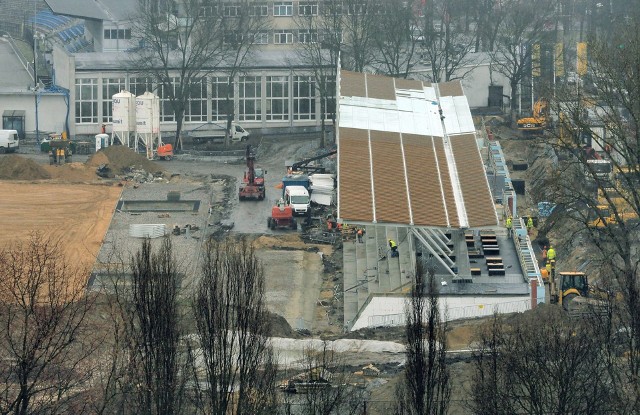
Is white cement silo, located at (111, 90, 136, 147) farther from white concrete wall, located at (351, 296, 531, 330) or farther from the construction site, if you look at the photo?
white concrete wall, located at (351, 296, 531, 330)

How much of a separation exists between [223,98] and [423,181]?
35.7 meters

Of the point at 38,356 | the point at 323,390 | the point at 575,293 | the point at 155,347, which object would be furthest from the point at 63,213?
the point at 323,390

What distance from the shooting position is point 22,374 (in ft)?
141

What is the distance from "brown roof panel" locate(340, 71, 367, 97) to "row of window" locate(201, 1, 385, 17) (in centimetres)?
1855

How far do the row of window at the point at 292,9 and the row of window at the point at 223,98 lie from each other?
5247 mm

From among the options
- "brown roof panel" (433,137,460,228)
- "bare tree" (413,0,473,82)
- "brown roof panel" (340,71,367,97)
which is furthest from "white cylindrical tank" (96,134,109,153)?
"brown roof panel" (433,137,460,228)

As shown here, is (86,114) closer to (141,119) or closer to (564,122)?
(141,119)

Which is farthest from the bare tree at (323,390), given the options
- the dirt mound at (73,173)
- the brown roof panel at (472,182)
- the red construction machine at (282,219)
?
the dirt mound at (73,173)

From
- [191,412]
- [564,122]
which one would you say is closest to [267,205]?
[564,122]

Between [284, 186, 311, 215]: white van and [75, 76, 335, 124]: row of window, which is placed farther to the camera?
[75, 76, 335, 124]: row of window

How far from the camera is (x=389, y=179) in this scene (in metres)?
66.7

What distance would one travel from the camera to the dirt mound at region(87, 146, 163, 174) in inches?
3435

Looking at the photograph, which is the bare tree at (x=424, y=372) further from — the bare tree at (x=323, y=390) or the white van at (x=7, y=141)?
the white van at (x=7, y=141)

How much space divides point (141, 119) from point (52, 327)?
49532mm
